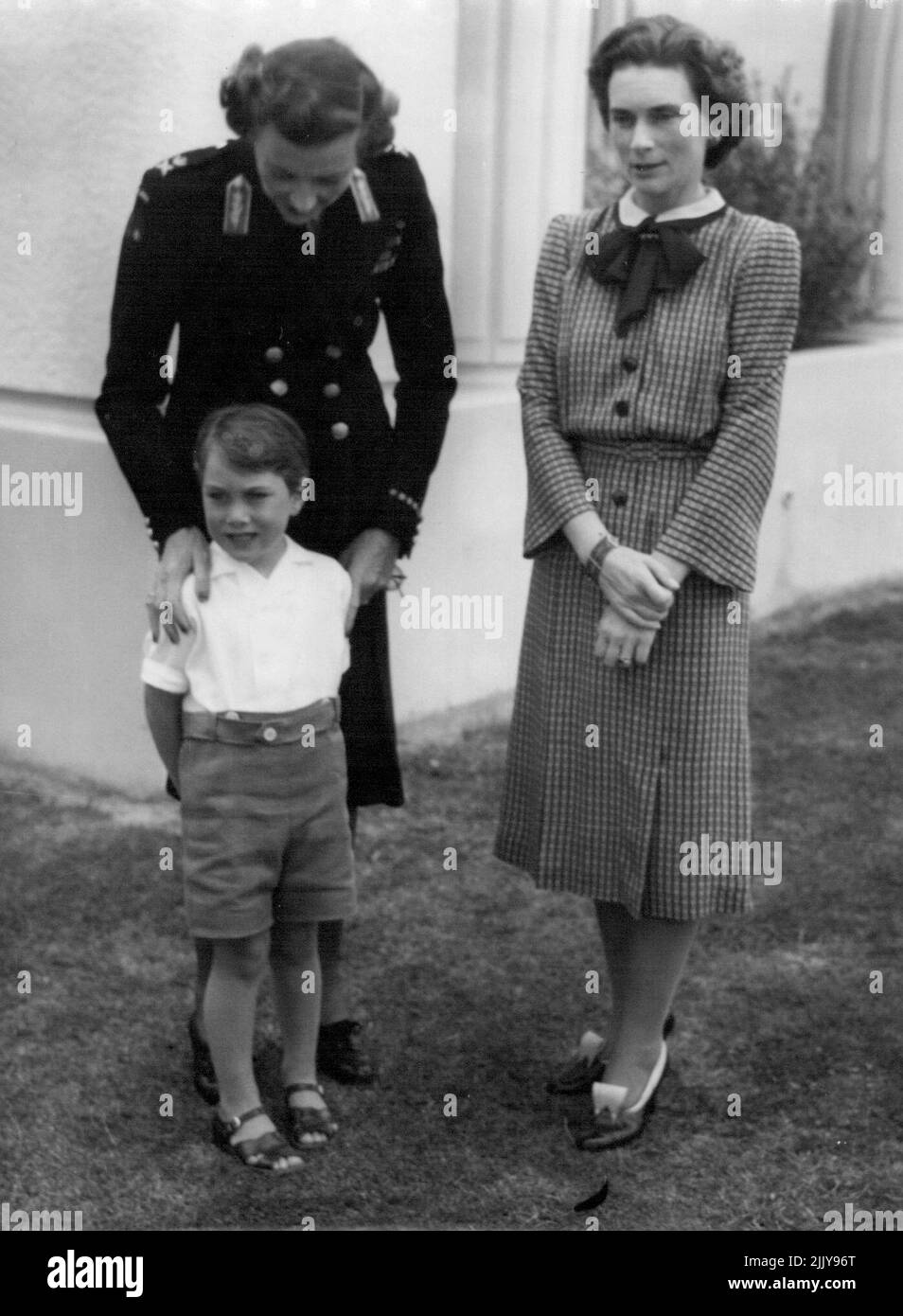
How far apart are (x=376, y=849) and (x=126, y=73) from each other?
6.57ft

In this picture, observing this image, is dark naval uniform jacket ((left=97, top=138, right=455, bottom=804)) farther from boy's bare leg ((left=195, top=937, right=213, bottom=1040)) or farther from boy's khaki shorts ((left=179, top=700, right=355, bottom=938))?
boy's bare leg ((left=195, top=937, right=213, bottom=1040))

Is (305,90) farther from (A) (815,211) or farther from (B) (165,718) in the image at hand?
(A) (815,211)

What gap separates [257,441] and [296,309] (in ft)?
0.98

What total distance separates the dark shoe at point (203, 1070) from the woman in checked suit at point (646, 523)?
0.68 meters

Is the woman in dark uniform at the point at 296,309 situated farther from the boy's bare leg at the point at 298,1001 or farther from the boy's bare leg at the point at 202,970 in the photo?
the boy's bare leg at the point at 298,1001

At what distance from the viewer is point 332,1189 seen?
2.94 metres

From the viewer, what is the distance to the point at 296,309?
2.94 metres

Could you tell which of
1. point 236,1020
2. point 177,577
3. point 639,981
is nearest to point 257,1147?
point 236,1020

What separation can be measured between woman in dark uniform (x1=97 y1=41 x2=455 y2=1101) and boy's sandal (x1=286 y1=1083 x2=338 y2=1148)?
1.00 ft

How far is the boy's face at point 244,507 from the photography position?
9.09ft

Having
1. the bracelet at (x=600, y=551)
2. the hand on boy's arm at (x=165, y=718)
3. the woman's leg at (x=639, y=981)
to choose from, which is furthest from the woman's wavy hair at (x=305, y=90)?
the woman's leg at (x=639, y=981)

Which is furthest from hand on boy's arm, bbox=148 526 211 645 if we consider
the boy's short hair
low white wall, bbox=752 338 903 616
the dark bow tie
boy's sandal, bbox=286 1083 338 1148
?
low white wall, bbox=752 338 903 616
